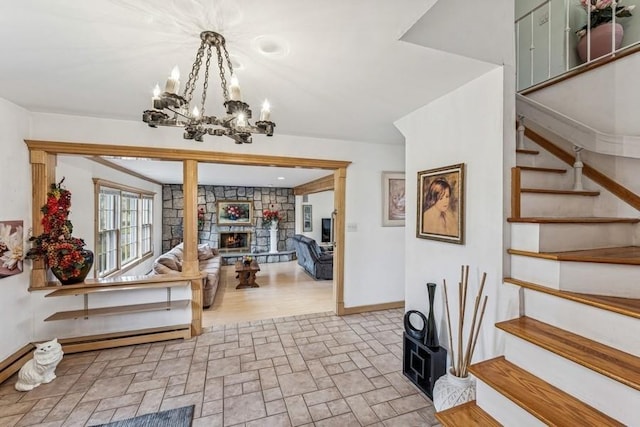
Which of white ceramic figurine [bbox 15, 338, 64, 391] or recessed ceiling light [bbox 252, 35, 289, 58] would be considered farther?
white ceramic figurine [bbox 15, 338, 64, 391]

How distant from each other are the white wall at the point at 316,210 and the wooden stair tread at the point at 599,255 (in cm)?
732

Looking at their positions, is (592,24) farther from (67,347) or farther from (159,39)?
(67,347)

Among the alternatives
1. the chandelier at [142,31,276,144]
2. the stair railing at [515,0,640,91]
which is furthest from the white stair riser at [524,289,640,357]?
the stair railing at [515,0,640,91]

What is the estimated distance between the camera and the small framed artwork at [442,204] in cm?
213

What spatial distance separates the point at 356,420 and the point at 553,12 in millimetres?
4282

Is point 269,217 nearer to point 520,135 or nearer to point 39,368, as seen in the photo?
point 39,368

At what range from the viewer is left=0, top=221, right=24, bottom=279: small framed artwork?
2.38 meters

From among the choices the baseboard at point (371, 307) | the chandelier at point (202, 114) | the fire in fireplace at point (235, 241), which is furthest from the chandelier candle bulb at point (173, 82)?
the fire in fireplace at point (235, 241)

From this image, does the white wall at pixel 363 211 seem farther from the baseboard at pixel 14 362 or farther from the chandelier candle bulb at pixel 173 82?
the baseboard at pixel 14 362

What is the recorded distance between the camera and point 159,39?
1.55 m

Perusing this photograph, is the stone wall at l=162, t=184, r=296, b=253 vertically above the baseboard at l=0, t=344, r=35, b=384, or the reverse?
the stone wall at l=162, t=184, r=296, b=253

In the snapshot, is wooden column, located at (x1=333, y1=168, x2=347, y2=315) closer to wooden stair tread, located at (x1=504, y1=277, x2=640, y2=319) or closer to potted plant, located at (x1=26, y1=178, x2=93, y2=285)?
wooden stair tread, located at (x1=504, y1=277, x2=640, y2=319)

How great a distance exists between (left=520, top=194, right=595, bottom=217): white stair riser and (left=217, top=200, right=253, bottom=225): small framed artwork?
744 cm

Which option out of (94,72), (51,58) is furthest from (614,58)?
(51,58)
